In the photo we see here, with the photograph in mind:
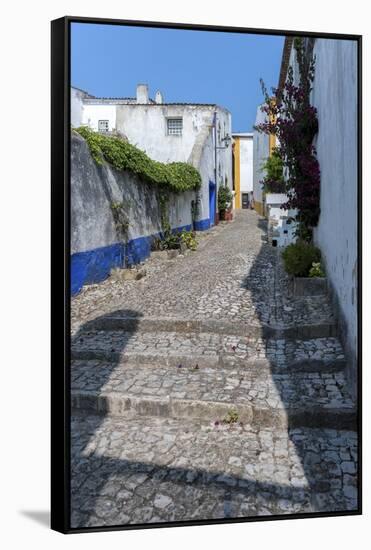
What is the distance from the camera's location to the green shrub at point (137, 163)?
9.70 feet

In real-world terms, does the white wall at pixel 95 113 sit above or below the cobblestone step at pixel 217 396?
above

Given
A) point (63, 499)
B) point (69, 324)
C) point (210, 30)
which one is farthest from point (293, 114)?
point (63, 499)

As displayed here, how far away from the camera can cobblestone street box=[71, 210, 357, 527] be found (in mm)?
2293

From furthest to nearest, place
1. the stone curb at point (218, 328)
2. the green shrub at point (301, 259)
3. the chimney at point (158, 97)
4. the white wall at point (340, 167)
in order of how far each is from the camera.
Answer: the green shrub at point (301, 259) → the stone curb at point (218, 328) → the white wall at point (340, 167) → the chimney at point (158, 97)

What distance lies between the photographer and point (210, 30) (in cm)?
237

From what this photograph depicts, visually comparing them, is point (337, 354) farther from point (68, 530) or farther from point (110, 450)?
point (68, 530)

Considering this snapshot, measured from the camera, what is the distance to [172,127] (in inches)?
119

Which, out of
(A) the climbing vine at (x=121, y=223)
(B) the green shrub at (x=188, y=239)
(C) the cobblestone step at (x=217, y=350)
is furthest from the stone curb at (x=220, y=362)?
(B) the green shrub at (x=188, y=239)

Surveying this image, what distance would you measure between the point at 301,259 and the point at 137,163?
170 cm

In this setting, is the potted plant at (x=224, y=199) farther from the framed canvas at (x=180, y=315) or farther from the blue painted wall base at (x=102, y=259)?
the blue painted wall base at (x=102, y=259)

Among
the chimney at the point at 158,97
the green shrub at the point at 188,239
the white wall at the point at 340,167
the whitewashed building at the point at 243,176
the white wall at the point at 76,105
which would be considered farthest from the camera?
the whitewashed building at the point at 243,176

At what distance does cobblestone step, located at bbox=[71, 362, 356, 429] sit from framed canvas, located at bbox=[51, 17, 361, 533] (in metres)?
0.01

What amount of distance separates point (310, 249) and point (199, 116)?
183 cm

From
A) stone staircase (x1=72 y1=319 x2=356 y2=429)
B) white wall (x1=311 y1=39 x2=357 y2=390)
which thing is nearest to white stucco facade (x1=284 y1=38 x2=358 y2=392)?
white wall (x1=311 y1=39 x2=357 y2=390)
